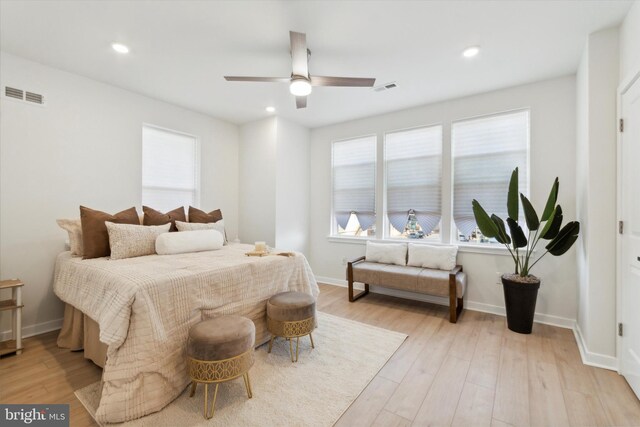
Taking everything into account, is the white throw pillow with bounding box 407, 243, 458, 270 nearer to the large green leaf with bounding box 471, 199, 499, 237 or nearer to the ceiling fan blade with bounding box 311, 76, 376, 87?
the large green leaf with bounding box 471, 199, 499, 237

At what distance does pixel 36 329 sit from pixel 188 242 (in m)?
1.72

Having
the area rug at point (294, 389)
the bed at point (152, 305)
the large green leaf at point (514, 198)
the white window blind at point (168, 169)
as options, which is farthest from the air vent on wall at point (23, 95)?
the large green leaf at point (514, 198)

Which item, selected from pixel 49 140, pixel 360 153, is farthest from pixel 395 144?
pixel 49 140

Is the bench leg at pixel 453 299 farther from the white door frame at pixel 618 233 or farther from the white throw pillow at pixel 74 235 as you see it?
the white throw pillow at pixel 74 235

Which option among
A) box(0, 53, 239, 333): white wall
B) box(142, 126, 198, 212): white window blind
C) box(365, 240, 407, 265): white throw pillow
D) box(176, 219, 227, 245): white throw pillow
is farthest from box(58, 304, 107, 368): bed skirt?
box(365, 240, 407, 265): white throw pillow

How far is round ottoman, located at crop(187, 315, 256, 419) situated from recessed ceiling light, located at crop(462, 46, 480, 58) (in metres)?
3.11

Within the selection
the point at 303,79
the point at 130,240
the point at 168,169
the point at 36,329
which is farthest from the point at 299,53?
the point at 36,329

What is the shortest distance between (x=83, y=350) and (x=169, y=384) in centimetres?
137

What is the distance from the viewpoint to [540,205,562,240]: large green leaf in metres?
2.69

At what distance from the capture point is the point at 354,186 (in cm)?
473

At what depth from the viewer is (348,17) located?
2.19m

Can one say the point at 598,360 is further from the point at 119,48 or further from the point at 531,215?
the point at 119,48

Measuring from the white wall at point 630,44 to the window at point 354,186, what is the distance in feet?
9.14

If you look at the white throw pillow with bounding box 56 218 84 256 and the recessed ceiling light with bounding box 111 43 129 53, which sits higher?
the recessed ceiling light with bounding box 111 43 129 53
